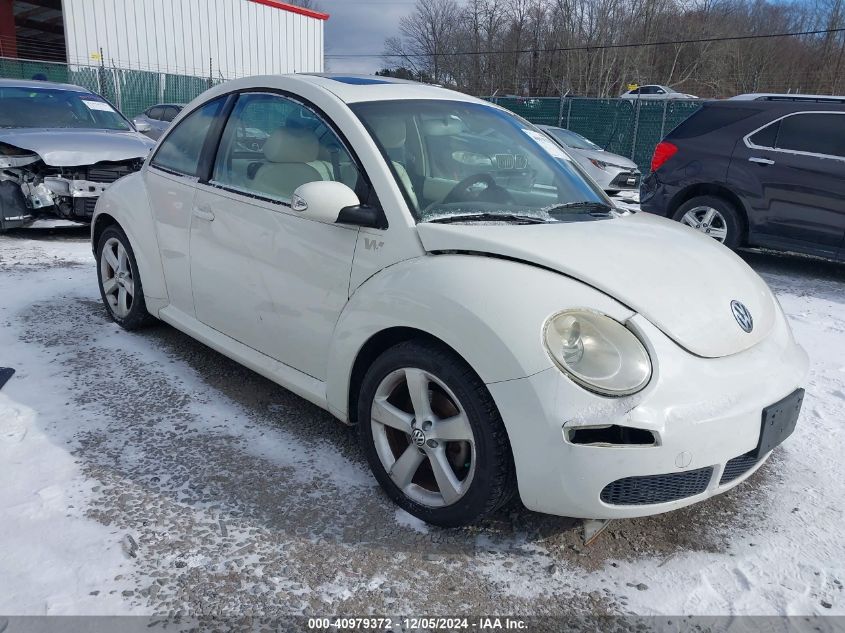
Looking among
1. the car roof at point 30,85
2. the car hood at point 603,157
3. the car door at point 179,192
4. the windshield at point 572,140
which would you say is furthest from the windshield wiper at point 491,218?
the windshield at point 572,140

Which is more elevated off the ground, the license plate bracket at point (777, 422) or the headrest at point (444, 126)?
the headrest at point (444, 126)

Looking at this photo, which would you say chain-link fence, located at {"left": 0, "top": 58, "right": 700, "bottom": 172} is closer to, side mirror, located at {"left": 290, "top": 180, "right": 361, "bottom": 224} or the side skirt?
the side skirt

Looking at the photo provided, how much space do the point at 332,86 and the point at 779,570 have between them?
8.93ft

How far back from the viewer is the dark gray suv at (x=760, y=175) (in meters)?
6.62

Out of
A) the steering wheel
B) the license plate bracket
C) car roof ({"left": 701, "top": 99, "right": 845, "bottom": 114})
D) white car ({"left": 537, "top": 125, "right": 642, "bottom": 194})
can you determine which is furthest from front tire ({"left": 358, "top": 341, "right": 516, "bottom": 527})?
white car ({"left": 537, "top": 125, "right": 642, "bottom": 194})

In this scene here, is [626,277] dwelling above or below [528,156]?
below

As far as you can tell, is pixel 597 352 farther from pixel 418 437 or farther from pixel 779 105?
pixel 779 105

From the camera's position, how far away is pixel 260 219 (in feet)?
10.4

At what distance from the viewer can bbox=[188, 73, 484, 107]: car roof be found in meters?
3.14

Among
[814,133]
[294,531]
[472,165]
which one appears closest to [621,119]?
[814,133]

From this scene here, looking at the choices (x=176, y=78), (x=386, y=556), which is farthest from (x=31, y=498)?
(x=176, y=78)

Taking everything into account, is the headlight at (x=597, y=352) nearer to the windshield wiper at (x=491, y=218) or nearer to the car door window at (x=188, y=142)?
the windshield wiper at (x=491, y=218)

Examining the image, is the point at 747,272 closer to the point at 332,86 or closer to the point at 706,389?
the point at 706,389

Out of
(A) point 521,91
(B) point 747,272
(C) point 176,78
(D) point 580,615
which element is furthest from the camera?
(A) point 521,91
